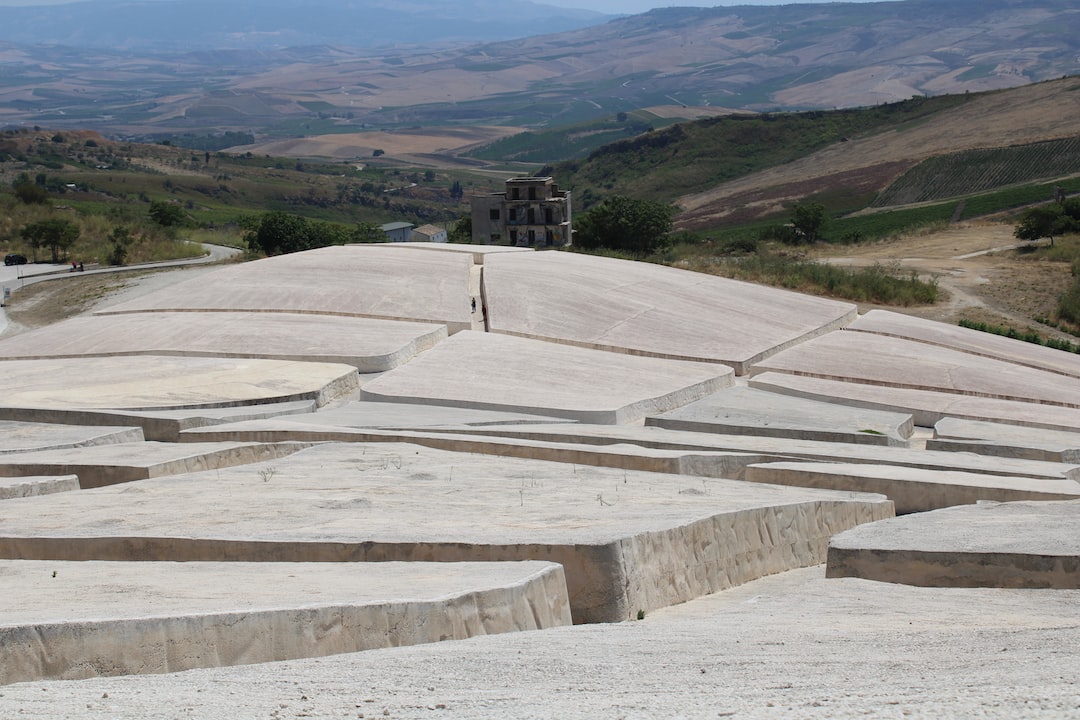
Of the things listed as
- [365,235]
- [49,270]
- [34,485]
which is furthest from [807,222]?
[34,485]

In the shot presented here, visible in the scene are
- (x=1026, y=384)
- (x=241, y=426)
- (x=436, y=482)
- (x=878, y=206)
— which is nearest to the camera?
(x=436, y=482)

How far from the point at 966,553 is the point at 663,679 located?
12.1ft

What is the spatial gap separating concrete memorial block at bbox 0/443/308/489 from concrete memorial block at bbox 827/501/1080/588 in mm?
5894

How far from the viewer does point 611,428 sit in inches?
532

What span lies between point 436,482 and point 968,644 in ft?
17.2

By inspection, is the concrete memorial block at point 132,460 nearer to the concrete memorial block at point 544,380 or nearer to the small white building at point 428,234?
the concrete memorial block at point 544,380

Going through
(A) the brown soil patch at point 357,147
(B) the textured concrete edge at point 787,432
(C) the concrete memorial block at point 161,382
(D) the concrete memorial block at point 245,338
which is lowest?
(B) the textured concrete edge at point 787,432

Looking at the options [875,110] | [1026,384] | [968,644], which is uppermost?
[875,110]

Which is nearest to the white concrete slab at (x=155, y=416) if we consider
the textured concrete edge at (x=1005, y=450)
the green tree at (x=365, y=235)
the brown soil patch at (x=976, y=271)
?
the textured concrete edge at (x=1005, y=450)

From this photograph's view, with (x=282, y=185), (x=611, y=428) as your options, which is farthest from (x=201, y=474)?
(x=282, y=185)

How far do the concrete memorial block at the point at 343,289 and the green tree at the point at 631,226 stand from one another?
Answer: 715 inches

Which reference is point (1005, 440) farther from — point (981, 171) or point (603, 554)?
point (981, 171)

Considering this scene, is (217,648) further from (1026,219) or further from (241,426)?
(1026,219)

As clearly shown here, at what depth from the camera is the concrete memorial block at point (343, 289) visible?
20422 mm
